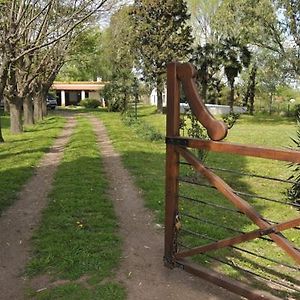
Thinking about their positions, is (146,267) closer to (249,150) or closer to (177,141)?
(177,141)

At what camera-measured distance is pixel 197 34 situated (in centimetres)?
4803

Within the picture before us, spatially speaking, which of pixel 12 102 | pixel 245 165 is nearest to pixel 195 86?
pixel 245 165

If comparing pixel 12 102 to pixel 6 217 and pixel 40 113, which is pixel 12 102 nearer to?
pixel 40 113

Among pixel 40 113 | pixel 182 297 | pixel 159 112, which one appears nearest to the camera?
pixel 182 297

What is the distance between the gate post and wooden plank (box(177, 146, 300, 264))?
17 cm

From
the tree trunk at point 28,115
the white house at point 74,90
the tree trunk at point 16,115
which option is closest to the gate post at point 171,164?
the tree trunk at point 16,115

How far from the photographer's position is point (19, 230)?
6.14 m

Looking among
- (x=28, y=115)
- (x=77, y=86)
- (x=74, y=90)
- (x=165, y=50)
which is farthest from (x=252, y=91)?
(x=74, y=90)

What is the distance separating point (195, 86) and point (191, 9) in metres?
46.6

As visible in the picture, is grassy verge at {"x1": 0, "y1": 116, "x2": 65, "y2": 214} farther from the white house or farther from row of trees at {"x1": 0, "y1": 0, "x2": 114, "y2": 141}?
the white house

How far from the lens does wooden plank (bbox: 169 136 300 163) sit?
11.1 feet

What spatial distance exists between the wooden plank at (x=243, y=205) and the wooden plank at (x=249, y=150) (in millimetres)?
160

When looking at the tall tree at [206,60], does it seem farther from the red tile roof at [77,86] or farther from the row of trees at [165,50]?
the red tile roof at [77,86]

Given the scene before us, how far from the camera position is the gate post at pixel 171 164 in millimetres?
4398
